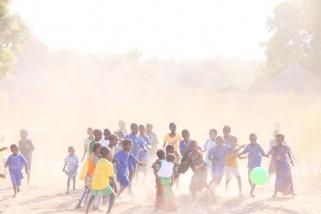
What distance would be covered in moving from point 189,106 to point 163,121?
203cm

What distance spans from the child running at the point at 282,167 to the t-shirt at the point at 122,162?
12.7 feet

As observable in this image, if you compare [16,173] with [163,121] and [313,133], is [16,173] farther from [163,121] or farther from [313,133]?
[163,121]

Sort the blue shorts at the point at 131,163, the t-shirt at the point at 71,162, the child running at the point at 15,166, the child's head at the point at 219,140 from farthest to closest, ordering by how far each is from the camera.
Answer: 1. the t-shirt at the point at 71,162
2. the child running at the point at 15,166
3. the child's head at the point at 219,140
4. the blue shorts at the point at 131,163

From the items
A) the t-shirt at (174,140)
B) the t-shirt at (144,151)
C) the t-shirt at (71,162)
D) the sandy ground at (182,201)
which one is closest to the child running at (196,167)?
the sandy ground at (182,201)

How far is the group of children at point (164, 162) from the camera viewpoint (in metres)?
12.3

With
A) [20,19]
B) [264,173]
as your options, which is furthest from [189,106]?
[264,173]

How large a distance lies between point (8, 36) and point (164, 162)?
1827 cm

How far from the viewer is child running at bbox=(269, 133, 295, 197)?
14844mm

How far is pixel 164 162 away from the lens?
12.8 metres

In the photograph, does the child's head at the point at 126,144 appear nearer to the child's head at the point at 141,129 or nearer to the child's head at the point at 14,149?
the child's head at the point at 141,129

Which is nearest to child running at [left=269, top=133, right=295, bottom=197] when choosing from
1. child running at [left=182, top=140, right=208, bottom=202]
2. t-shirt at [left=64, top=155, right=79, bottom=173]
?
child running at [left=182, top=140, right=208, bottom=202]

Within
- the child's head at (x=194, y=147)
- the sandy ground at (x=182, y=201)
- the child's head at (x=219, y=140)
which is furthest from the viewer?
the child's head at (x=219, y=140)

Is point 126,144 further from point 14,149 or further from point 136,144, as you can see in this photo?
point 14,149

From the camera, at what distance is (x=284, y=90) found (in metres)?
45.0
